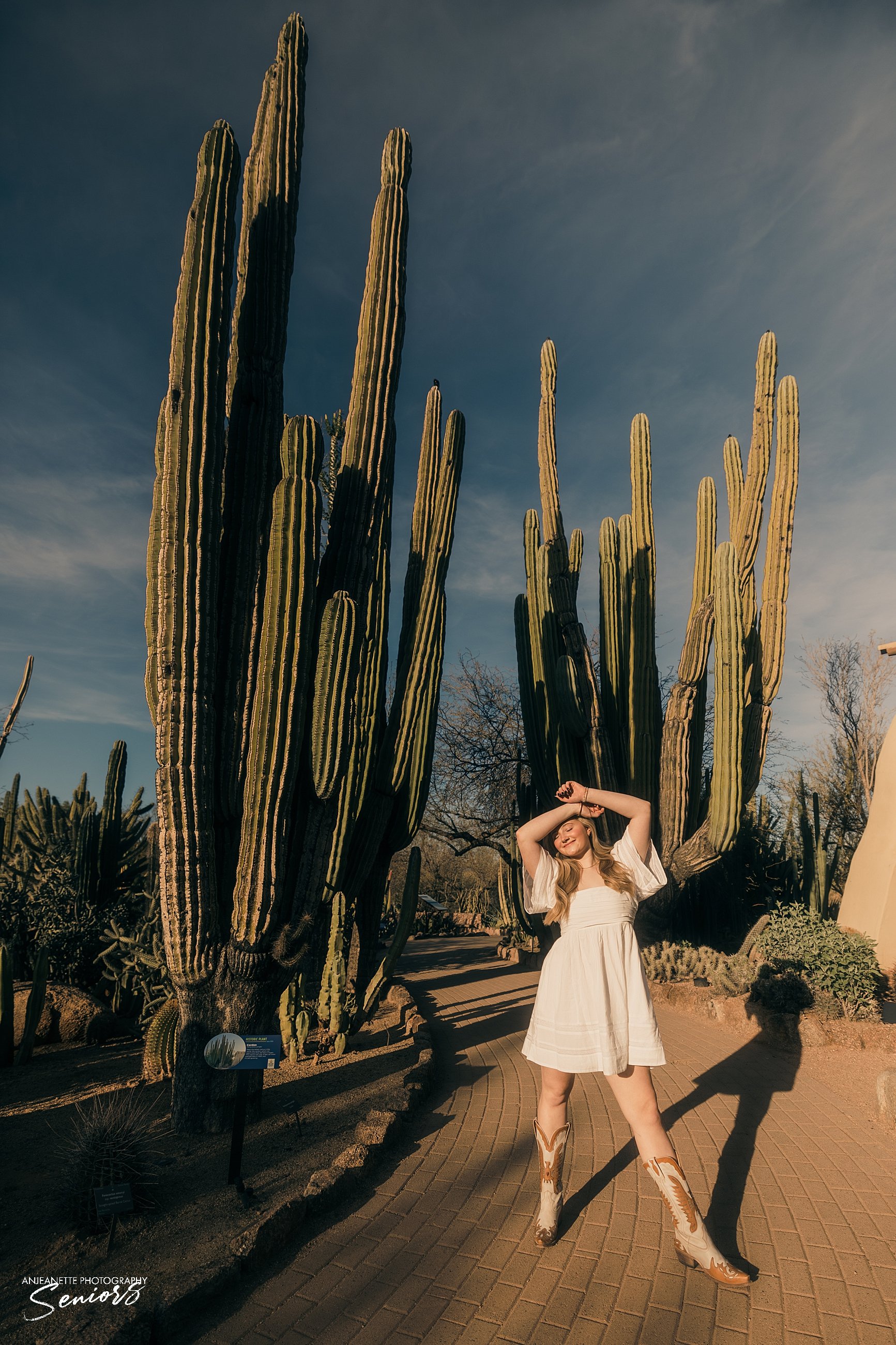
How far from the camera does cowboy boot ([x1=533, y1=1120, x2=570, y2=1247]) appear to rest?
2752 millimetres

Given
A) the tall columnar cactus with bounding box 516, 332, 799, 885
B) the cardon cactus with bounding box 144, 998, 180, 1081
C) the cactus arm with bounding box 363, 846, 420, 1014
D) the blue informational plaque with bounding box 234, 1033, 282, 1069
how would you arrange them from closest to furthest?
the blue informational plaque with bounding box 234, 1033, 282, 1069 → the cardon cactus with bounding box 144, 998, 180, 1081 → the cactus arm with bounding box 363, 846, 420, 1014 → the tall columnar cactus with bounding box 516, 332, 799, 885

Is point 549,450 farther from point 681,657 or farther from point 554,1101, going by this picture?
point 554,1101

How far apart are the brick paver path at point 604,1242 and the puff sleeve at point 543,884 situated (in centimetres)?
134

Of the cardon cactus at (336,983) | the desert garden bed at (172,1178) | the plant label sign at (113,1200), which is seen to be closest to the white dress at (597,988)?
the desert garden bed at (172,1178)

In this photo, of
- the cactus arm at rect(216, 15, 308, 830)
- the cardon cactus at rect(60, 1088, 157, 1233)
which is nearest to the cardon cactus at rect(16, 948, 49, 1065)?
the cardon cactus at rect(60, 1088, 157, 1233)

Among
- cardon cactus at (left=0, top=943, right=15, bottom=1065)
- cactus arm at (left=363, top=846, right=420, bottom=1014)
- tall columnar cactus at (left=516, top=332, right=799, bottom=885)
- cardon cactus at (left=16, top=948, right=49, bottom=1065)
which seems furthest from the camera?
tall columnar cactus at (left=516, top=332, right=799, bottom=885)

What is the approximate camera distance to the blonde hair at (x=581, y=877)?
115 inches

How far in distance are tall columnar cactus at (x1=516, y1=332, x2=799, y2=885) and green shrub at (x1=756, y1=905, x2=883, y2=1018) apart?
1.21 metres

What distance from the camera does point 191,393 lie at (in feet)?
13.4

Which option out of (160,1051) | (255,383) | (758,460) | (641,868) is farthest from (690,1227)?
(758,460)

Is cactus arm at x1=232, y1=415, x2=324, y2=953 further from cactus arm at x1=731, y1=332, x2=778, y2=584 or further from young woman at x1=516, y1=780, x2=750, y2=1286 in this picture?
cactus arm at x1=731, y1=332, x2=778, y2=584

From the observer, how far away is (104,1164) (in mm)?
3012

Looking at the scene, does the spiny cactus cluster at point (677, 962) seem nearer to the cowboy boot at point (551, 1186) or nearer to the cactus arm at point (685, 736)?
the cactus arm at point (685, 736)

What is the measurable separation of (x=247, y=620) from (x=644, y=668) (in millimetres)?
5819
